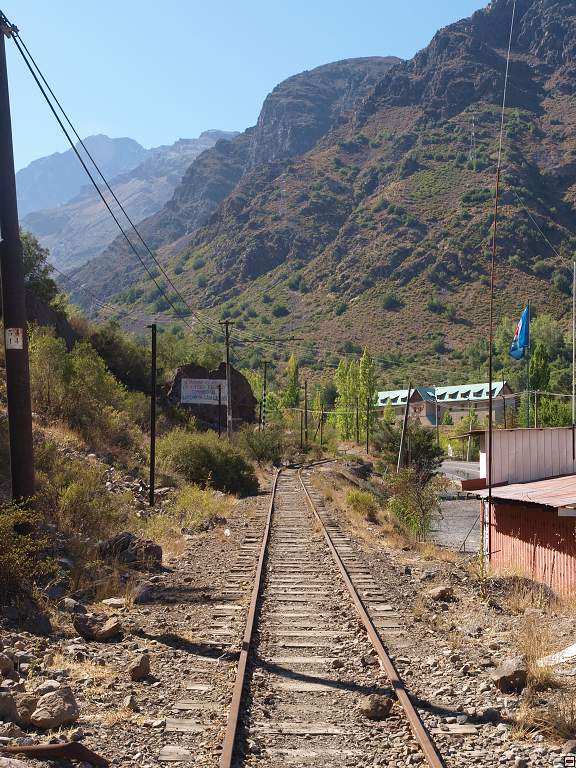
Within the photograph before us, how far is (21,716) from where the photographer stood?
20.6 ft

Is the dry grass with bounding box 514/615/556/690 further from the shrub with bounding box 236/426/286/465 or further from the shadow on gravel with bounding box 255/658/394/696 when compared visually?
the shrub with bounding box 236/426/286/465

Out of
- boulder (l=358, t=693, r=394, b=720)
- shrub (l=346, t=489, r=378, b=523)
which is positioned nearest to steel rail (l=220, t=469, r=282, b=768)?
boulder (l=358, t=693, r=394, b=720)

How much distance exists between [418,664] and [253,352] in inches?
6257

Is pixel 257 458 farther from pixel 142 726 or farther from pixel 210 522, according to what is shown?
pixel 142 726

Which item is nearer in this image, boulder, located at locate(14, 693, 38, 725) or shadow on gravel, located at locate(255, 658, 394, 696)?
boulder, located at locate(14, 693, 38, 725)

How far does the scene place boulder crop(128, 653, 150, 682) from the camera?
7926mm

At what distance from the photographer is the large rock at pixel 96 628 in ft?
30.5

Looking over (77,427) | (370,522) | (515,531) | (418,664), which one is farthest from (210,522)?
(418,664)

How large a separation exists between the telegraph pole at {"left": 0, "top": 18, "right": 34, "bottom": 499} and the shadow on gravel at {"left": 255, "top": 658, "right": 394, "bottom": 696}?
4770 millimetres

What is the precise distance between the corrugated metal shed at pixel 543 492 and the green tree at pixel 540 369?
59.2 metres

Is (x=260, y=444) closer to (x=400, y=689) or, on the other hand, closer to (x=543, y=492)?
(x=543, y=492)

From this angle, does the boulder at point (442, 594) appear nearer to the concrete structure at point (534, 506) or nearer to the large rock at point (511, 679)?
the concrete structure at point (534, 506)

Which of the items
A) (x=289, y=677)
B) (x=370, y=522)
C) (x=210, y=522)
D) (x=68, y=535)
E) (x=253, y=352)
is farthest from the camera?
(x=253, y=352)

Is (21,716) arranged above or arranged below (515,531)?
above
